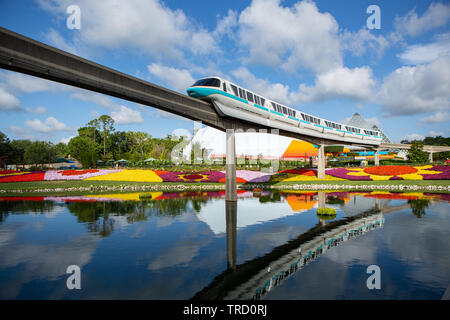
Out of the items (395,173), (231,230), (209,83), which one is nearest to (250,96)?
(209,83)

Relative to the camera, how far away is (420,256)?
12.1 metres

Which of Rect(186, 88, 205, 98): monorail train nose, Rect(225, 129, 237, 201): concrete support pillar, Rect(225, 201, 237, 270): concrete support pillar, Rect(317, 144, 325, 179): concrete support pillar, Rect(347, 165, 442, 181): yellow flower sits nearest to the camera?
Rect(225, 201, 237, 270): concrete support pillar

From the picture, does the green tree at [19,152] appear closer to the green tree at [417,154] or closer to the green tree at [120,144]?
the green tree at [120,144]

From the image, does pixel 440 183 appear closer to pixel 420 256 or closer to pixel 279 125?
pixel 279 125

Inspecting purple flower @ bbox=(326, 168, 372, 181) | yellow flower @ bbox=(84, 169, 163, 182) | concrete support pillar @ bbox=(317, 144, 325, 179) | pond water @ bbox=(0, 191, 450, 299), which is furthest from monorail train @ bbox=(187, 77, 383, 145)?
yellow flower @ bbox=(84, 169, 163, 182)

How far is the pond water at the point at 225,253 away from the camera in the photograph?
904 centimetres

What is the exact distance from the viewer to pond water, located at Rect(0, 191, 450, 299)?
9.04 m

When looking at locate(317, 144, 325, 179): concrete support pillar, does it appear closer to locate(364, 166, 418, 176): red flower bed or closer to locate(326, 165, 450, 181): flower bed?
locate(326, 165, 450, 181): flower bed

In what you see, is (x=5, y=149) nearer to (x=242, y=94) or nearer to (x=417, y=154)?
(x=242, y=94)

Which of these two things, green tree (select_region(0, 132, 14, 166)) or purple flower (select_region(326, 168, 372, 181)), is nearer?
purple flower (select_region(326, 168, 372, 181))

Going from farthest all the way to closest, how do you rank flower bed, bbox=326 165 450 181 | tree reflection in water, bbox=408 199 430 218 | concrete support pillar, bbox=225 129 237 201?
→ flower bed, bbox=326 165 450 181
concrete support pillar, bbox=225 129 237 201
tree reflection in water, bbox=408 199 430 218

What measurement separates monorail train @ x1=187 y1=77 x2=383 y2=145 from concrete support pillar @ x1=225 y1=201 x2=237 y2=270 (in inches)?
373

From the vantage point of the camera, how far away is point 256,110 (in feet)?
100
